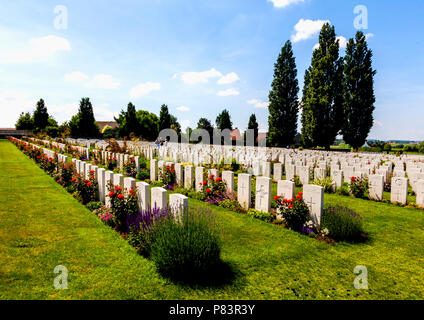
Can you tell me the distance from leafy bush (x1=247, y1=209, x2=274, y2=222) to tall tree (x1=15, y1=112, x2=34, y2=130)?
89.2m

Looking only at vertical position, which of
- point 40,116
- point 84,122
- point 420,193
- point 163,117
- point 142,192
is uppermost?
point 40,116

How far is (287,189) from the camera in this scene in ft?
22.4

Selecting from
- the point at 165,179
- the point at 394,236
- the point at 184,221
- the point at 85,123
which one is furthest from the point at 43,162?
the point at 85,123

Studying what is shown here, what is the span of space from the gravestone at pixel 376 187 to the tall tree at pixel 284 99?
33.2 meters

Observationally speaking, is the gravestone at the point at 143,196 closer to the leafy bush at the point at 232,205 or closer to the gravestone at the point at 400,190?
the leafy bush at the point at 232,205

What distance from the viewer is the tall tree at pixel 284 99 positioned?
41.8 meters

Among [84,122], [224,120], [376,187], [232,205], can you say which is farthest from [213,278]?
[84,122]

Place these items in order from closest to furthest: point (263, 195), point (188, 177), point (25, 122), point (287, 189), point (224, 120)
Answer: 1. point (287, 189)
2. point (263, 195)
3. point (188, 177)
4. point (224, 120)
5. point (25, 122)

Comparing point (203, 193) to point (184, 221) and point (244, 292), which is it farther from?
point (244, 292)

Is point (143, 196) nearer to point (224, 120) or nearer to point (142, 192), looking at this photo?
point (142, 192)

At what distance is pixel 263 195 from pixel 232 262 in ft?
10.5

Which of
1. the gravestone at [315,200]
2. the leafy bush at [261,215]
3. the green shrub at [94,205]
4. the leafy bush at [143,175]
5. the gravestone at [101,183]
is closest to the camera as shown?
the gravestone at [315,200]

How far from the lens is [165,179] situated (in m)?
12.1

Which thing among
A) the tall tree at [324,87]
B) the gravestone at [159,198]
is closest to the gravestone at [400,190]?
the gravestone at [159,198]
